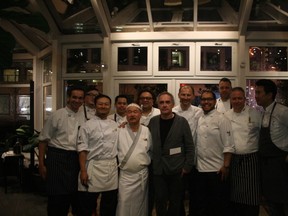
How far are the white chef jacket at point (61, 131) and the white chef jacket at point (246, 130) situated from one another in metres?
1.56

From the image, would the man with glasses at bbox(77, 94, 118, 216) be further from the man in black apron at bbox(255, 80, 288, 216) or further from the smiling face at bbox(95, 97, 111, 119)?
the man in black apron at bbox(255, 80, 288, 216)

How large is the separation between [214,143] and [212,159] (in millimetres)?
156

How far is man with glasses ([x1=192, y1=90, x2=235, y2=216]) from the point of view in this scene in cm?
304

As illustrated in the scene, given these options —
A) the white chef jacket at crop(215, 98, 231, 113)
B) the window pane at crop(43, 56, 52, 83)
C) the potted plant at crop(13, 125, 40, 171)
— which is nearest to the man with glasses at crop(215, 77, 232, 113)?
the white chef jacket at crop(215, 98, 231, 113)

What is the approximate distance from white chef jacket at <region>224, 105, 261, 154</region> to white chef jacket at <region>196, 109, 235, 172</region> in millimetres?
68

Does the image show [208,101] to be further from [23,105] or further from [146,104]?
[23,105]

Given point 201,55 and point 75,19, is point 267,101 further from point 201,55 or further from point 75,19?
point 75,19

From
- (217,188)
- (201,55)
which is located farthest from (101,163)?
(201,55)

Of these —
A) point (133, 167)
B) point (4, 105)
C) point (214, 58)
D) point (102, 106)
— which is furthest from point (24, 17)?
point (4, 105)

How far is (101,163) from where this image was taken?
2.87 metres

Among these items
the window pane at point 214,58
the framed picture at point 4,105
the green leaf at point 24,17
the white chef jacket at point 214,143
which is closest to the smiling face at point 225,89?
the white chef jacket at point 214,143

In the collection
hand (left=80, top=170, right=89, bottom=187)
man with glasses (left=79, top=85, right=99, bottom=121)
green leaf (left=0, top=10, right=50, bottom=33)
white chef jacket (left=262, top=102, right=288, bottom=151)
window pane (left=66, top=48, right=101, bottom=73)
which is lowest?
hand (left=80, top=170, right=89, bottom=187)

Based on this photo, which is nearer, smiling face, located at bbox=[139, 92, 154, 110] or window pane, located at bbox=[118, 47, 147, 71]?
smiling face, located at bbox=[139, 92, 154, 110]

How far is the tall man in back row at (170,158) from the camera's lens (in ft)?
9.63
